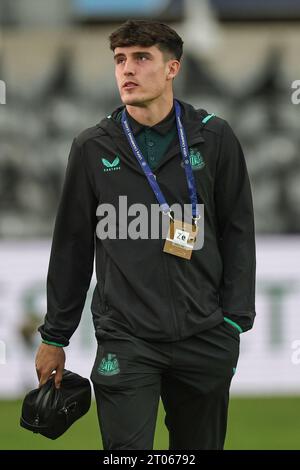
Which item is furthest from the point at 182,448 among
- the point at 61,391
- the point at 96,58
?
the point at 96,58

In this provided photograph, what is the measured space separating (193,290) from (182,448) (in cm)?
68

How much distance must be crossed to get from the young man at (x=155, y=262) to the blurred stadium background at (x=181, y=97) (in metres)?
4.83

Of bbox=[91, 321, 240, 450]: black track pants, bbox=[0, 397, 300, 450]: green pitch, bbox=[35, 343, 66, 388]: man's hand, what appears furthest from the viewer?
bbox=[0, 397, 300, 450]: green pitch

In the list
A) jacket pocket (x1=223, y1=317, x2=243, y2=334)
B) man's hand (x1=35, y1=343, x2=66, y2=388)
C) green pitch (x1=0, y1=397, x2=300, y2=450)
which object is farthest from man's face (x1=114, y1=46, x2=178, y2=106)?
green pitch (x1=0, y1=397, x2=300, y2=450)

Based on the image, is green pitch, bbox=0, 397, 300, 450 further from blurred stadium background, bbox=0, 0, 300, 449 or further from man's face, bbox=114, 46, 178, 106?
man's face, bbox=114, 46, 178, 106

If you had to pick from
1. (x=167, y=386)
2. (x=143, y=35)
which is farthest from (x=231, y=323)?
(x=143, y=35)

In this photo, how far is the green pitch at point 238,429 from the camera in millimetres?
8906

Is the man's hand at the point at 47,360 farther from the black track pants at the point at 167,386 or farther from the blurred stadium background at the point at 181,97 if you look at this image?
the blurred stadium background at the point at 181,97

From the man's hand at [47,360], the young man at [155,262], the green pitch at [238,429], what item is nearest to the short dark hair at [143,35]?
the young man at [155,262]

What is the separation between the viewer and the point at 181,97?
13602 mm

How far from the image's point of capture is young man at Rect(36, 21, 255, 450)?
15.6ft

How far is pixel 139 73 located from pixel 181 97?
29.1 feet

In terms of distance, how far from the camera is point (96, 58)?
14.5 metres

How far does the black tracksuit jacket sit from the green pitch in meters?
3.75
